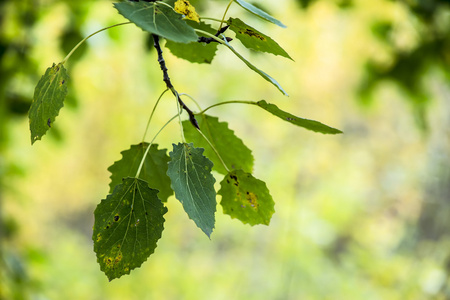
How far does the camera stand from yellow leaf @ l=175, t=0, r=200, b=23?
0.31 meters

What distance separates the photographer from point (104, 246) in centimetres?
29

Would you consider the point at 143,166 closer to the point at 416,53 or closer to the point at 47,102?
the point at 47,102

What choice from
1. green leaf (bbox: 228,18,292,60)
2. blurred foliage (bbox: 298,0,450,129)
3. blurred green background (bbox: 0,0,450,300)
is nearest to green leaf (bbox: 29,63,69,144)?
green leaf (bbox: 228,18,292,60)

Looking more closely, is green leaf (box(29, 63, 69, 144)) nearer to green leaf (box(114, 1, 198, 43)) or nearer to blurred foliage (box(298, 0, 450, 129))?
green leaf (box(114, 1, 198, 43))

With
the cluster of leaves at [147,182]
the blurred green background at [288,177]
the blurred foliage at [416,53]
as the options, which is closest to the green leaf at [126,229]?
the cluster of leaves at [147,182]

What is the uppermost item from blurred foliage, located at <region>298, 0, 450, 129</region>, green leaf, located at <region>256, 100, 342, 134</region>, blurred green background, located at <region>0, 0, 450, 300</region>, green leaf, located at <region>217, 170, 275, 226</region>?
blurred green background, located at <region>0, 0, 450, 300</region>

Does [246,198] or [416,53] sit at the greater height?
[416,53]

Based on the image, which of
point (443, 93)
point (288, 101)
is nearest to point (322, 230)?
point (288, 101)

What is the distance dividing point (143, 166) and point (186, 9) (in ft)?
0.41

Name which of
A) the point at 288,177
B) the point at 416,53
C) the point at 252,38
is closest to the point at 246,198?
the point at 252,38

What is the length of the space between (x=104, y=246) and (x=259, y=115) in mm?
3193

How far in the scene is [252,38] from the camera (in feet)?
1.06

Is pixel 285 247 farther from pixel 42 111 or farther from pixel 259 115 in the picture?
pixel 42 111

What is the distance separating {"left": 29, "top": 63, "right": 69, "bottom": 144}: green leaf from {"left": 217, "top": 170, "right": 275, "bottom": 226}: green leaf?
131 millimetres
